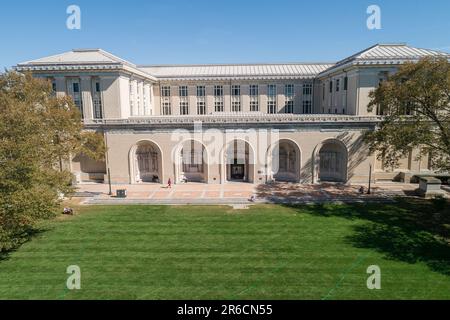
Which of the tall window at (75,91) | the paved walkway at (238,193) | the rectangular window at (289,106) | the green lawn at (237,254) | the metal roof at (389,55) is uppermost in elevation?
the metal roof at (389,55)

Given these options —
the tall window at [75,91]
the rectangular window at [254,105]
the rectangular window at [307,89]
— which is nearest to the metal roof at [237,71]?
the rectangular window at [307,89]

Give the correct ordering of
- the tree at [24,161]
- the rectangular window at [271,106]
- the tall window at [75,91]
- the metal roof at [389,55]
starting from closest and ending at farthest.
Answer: the tree at [24,161] < the metal roof at [389,55] < the tall window at [75,91] < the rectangular window at [271,106]

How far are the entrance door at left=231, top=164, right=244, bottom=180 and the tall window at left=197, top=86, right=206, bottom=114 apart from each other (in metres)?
18.4

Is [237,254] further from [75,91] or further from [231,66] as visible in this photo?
[231,66]

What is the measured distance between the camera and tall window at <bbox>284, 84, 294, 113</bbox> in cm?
5769

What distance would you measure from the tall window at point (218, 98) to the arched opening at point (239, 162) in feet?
56.7

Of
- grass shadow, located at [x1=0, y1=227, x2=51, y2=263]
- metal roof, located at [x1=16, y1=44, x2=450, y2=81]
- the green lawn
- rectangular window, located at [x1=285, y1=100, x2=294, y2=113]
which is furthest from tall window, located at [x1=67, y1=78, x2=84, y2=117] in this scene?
rectangular window, located at [x1=285, y1=100, x2=294, y2=113]

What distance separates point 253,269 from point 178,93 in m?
44.6

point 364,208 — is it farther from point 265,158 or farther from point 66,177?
point 66,177

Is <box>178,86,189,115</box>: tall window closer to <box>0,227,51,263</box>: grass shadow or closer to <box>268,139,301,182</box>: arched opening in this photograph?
<box>268,139,301,182</box>: arched opening

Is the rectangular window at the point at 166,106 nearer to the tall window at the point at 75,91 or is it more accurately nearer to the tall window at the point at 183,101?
the tall window at the point at 183,101

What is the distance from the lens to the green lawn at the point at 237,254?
18297 mm

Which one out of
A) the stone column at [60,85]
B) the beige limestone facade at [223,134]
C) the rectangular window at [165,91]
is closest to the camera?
the beige limestone facade at [223,134]

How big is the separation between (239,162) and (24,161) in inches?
1093
